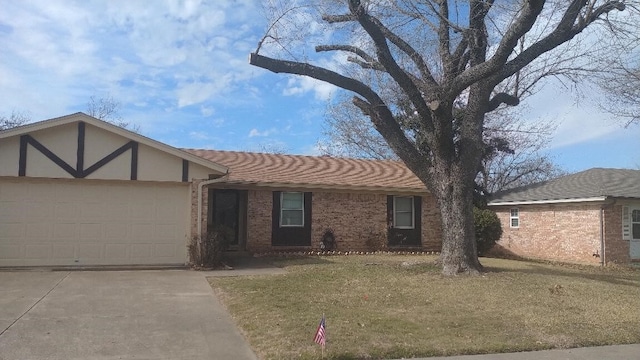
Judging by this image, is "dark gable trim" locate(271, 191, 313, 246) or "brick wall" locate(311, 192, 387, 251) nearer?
"dark gable trim" locate(271, 191, 313, 246)

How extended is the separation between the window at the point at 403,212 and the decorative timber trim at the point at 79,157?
1040 cm

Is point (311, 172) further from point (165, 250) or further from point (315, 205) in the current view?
point (165, 250)

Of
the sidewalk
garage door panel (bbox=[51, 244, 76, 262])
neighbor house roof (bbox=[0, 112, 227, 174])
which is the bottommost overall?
the sidewalk

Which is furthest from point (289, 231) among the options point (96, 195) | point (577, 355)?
point (577, 355)

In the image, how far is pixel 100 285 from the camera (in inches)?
443

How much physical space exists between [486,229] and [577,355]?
14.1 metres

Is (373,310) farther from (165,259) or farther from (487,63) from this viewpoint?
(165,259)

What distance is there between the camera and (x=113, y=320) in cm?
821

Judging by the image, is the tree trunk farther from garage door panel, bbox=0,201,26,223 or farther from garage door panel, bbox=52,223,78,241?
garage door panel, bbox=0,201,26,223

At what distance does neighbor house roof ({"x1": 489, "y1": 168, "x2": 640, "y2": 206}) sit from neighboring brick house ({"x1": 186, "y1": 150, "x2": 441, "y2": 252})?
3887mm

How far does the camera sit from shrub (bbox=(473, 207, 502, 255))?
20859mm

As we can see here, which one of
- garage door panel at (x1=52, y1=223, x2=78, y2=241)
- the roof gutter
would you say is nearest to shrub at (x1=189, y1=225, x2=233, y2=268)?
garage door panel at (x1=52, y1=223, x2=78, y2=241)

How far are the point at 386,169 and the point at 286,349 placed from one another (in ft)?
55.6

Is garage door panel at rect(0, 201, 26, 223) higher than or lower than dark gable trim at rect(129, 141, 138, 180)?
lower
